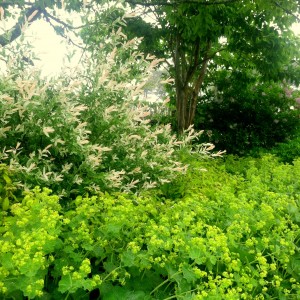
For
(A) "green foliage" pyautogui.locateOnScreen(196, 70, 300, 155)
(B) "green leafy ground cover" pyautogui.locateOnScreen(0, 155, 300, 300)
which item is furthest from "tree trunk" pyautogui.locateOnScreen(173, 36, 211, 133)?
(B) "green leafy ground cover" pyautogui.locateOnScreen(0, 155, 300, 300)

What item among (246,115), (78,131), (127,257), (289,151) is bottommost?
(127,257)

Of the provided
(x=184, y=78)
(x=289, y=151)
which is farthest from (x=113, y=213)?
(x=184, y=78)

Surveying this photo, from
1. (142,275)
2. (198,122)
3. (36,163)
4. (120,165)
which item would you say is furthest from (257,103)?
(142,275)

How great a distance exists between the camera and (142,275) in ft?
8.38

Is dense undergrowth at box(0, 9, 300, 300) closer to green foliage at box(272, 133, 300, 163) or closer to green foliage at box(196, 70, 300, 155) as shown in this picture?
green foliage at box(272, 133, 300, 163)

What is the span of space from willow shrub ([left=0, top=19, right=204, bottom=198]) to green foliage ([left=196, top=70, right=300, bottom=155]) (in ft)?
25.1

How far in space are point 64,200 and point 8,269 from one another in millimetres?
1583

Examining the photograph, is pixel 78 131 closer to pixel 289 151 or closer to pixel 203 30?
pixel 203 30

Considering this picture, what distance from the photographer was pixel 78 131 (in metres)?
3.72

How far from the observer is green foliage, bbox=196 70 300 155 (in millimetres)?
12125

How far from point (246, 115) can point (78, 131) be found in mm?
9641

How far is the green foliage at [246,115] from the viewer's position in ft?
39.8

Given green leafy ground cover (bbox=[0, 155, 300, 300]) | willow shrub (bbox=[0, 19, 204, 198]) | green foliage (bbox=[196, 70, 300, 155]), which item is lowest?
green leafy ground cover (bbox=[0, 155, 300, 300])

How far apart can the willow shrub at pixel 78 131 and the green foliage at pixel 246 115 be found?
7.64 m
